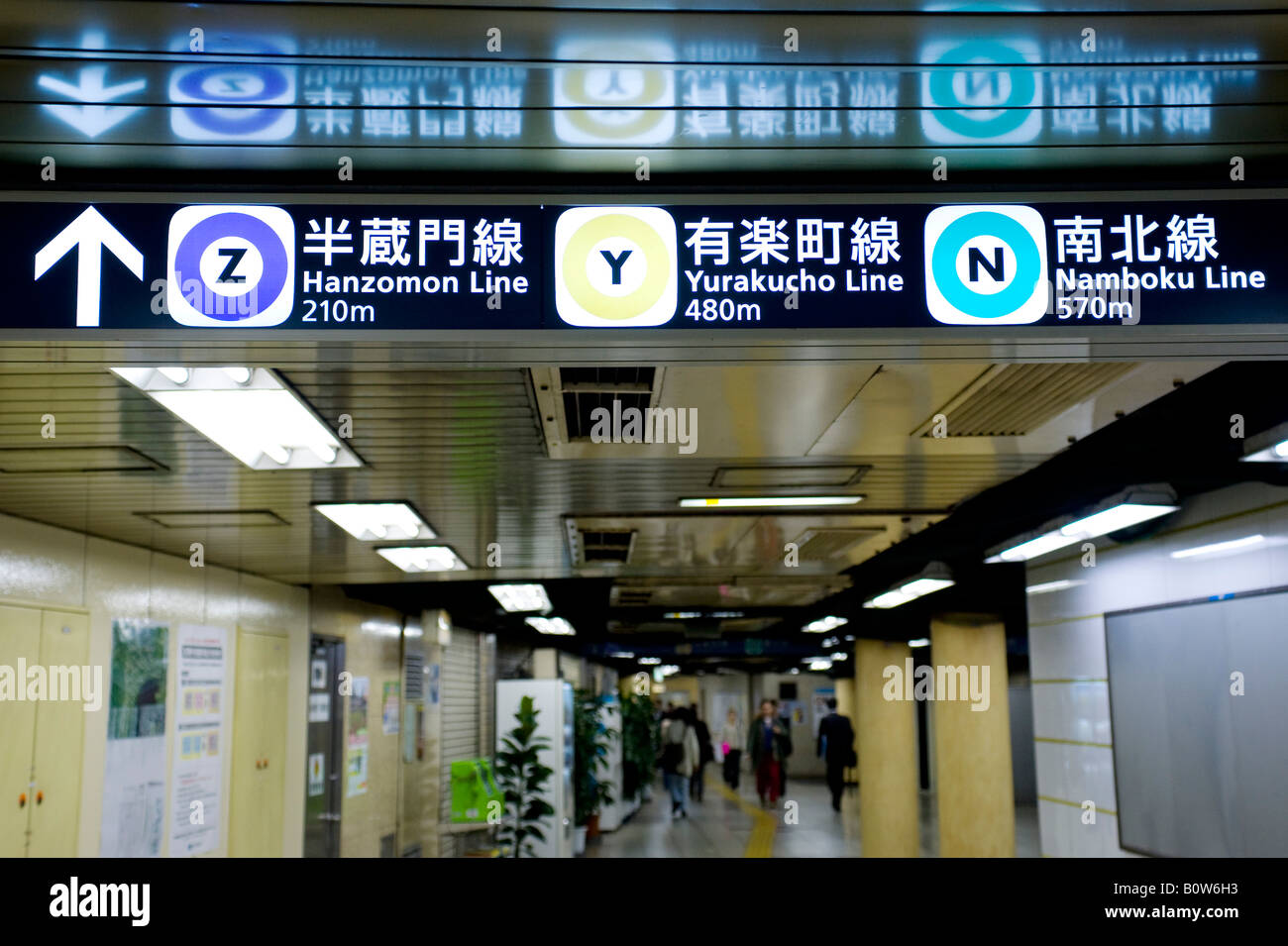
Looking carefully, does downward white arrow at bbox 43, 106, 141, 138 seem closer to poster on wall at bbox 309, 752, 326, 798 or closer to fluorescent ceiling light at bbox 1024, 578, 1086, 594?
fluorescent ceiling light at bbox 1024, 578, 1086, 594

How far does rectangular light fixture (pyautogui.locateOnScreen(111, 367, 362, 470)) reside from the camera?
3.71 meters

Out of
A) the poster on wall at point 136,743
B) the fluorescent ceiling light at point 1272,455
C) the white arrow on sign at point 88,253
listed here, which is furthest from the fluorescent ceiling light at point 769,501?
the white arrow on sign at point 88,253

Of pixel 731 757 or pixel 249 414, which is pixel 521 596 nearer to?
pixel 249 414

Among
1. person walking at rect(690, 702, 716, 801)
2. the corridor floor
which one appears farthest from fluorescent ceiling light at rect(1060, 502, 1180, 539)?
person walking at rect(690, 702, 716, 801)

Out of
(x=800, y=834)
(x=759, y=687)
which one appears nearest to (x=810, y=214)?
(x=800, y=834)

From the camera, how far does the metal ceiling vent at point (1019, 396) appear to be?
11.8ft

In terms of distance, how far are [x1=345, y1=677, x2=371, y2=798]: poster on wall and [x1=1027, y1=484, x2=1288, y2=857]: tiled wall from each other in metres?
6.33

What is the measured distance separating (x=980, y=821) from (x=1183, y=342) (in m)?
9.93

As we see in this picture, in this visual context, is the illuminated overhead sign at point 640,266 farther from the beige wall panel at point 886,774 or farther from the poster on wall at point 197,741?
the beige wall panel at point 886,774

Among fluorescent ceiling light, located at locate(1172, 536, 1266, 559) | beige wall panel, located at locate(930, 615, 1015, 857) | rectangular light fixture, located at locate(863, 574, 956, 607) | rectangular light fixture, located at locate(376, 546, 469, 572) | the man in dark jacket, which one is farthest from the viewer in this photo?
the man in dark jacket

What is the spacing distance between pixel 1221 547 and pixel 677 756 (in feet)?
47.9

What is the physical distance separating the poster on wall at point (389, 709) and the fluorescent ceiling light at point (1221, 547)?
8718 millimetres

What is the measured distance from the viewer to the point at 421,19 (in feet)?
7.82

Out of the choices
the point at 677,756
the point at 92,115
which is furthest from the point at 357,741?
the point at 92,115
